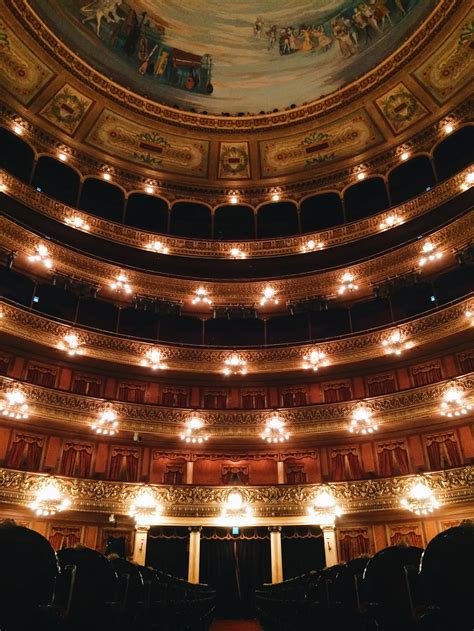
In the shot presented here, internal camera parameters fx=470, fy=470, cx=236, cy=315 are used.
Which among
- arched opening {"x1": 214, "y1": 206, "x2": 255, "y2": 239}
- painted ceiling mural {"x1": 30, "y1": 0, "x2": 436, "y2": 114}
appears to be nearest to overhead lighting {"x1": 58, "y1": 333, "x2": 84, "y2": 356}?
arched opening {"x1": 214, "y1": 206, "x2": 255, "y2": 239}

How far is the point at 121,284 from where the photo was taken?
22812 millimetres

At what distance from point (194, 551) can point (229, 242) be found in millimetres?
15217

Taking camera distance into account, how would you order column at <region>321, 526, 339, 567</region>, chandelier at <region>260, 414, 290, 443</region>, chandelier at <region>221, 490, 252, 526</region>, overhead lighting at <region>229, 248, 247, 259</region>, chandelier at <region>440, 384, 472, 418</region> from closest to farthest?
chandelier at <region>440, 384, 472, 418</region>, column at <region>321, 526, 339, 567</region>, chandelier at <region>221, 490, 252, 526</region>, chandelier at <region>260, 414, 290, 443</region>, overhead lighting at <region>229, 248, 247, 259</region>

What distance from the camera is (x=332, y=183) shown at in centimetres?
2714

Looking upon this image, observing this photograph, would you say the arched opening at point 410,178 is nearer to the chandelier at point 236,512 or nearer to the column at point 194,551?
the chandelier at point 236,512

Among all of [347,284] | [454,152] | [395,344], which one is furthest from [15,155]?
[454,152]

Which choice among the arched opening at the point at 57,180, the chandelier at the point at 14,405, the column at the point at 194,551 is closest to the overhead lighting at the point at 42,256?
the arched opening at the point at 57,180

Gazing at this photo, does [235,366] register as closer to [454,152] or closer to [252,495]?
[252,495]

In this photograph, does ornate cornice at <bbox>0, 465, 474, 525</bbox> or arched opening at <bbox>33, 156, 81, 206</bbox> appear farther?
arched opening at <bbox>33, 156, 81, 206</bbox>

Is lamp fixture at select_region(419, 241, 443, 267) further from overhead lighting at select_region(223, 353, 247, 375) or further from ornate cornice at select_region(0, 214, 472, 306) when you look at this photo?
overhead lighting at select_region(223, 353, 247, 375)

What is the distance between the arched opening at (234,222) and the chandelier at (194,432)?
11977 mm

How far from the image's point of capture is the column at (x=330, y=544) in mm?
17375

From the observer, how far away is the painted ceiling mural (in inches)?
933

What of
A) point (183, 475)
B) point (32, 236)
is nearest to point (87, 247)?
point (32, 236)
